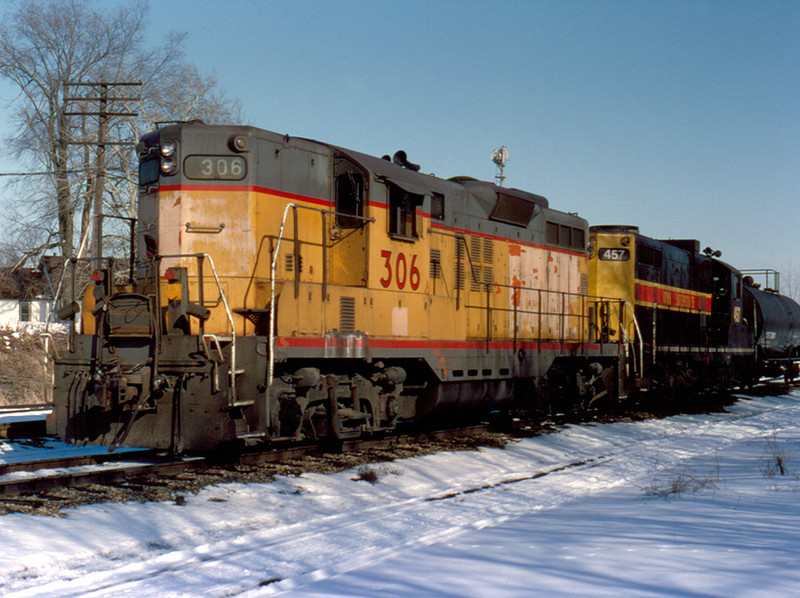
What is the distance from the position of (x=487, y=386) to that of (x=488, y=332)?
877mm

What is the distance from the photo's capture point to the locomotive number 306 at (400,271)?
31.8 feet

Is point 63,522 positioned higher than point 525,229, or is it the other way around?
point 525,229

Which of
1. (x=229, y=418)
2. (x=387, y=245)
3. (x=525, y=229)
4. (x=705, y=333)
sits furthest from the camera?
(x=705, y=333)

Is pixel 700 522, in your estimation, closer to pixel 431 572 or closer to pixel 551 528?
pixel 551 528

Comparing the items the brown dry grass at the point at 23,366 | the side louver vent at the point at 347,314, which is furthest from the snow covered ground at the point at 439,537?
the brown dry grass at the point at 23,366

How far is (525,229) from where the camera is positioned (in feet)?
43.1

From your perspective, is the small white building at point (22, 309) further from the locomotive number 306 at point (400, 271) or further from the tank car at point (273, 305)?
the locomotive number 306 at point (400, 271)

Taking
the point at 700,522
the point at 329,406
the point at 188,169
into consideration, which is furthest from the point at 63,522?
the point at 700,522

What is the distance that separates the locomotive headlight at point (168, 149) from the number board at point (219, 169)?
19 centimetres

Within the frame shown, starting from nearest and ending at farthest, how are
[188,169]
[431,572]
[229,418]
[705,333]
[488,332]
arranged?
1. [431,572]
2. [229,418]
3. [188,169]
4. [488,332]
5. [705,333]

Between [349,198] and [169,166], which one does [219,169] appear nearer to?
[169,166]

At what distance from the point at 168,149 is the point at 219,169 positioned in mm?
611

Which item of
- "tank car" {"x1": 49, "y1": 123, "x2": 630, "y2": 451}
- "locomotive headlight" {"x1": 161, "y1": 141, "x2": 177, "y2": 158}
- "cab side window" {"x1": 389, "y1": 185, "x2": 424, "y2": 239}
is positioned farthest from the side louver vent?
"locomotive headlight" {"x1": 161, "y1": 141, "x2": 177, "y2": 158}

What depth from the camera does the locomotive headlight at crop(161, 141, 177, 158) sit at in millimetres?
8602
